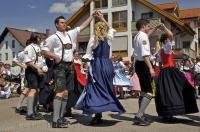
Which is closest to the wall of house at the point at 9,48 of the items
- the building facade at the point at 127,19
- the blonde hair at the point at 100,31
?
the building facade at the point at 127,19

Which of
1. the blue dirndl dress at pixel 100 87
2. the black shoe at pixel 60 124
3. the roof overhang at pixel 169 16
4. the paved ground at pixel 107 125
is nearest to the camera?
the paved ground at pixel 107 125

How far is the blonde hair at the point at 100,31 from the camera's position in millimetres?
8406

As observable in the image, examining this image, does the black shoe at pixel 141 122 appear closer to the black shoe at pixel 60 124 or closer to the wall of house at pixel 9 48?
the black shoe at pixel 60 124

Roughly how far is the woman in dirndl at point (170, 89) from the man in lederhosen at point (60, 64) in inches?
69.5

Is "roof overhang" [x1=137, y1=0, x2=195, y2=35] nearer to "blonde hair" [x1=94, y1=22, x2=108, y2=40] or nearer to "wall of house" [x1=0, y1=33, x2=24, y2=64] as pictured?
"wall of house" [x1=0, y1=33, x2=24, y2=64]

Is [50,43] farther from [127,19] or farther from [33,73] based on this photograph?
[127,19]

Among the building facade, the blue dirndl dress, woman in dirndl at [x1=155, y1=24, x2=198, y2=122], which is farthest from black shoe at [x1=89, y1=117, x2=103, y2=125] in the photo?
the building facade

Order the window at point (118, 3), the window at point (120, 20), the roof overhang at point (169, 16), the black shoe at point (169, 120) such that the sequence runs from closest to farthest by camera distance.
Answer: the black shoe at point (169, 120) → the roof overhang at point (169, 16) → the window at point (120, 20) → the window at point (118, 3)

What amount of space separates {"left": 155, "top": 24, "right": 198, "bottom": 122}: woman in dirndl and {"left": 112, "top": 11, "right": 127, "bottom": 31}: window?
41871mm

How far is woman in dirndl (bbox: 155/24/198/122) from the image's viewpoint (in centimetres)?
864

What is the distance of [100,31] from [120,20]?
143 feet

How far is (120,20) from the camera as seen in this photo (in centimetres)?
5166

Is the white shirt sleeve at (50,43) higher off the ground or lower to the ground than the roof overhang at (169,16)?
lower

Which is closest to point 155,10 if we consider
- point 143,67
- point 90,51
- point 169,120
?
point 169,120
